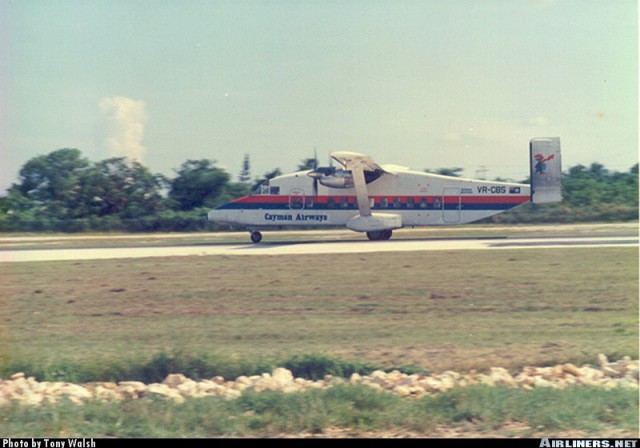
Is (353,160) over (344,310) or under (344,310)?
over

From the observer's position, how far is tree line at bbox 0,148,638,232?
5041 cm

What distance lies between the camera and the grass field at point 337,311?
13586mm

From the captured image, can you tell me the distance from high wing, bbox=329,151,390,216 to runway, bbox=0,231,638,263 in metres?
2.33

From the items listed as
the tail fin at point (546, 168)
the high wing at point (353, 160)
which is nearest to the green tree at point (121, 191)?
the high wing at point (353, 160)

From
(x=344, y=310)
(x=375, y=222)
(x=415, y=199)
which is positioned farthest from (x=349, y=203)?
(x=344, y=310)

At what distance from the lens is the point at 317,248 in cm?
3177

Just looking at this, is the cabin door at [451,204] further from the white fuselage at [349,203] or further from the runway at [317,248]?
the runway at [317,248]

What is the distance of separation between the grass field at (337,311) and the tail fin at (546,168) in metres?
10.5

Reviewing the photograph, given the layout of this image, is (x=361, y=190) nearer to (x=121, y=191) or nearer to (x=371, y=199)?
(x=371, y=199)

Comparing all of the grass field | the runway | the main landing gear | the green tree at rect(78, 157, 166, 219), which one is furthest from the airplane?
the green tree at rect(78, 157, 166, 219)

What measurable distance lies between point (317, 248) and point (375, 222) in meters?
5.71

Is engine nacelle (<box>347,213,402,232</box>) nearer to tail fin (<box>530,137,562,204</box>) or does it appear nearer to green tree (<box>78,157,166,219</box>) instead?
tail fin (<box>530,137,562,204</box>)

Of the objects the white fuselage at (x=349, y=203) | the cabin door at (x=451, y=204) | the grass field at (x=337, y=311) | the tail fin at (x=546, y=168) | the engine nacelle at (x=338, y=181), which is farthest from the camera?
the engine nacelle at (x=338, y=181)

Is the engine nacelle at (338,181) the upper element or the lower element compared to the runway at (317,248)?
upper
